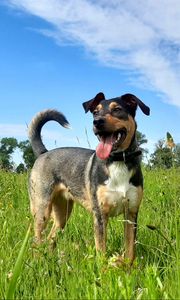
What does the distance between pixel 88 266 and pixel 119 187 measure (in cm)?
206

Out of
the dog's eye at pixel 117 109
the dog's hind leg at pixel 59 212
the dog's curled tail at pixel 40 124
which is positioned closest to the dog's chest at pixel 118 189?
the dog's eye at pixel 117 109

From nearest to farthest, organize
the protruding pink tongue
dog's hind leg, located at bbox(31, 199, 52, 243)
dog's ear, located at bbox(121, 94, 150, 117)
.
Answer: the protruding pink tongue
dog's ear, located at bbox(121, 94, 150, 117)
dog's hind leg, located at bbox(31, 199, 52, 243)

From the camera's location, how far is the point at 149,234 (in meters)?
5.84

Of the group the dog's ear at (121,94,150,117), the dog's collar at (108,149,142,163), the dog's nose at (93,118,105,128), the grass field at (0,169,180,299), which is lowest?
the grass field at (0,169,180,299)

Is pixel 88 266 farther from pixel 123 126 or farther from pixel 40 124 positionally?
pixel 40 124

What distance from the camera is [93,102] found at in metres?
6.19

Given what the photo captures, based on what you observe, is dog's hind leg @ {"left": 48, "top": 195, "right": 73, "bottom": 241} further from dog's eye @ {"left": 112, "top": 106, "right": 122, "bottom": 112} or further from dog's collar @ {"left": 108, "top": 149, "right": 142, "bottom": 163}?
dog's eye @ {"left": 112, "top": 106, "right": 122, "bottom": 112}

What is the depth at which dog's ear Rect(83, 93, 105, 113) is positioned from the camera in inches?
240

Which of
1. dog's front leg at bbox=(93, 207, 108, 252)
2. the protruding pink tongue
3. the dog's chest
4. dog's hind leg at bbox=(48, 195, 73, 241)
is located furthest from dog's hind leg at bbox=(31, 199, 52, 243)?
the protruding pink tongue

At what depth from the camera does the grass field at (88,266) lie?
3.06 metres

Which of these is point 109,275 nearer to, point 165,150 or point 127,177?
point 165,150

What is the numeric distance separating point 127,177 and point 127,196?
0.72 ft

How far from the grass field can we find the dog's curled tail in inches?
42.4

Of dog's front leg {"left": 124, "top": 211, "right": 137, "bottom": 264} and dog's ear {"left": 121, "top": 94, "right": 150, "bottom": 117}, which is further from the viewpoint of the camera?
dog's ear {"left": 121, "top": 94, "right": 150, "bottom": 117}
